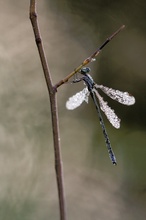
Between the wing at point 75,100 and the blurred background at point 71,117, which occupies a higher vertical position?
the blurred background at point 71,117

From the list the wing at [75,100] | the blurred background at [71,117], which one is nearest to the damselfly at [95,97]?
the wing at [75,100]

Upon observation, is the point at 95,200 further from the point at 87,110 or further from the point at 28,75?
the point at 28,75

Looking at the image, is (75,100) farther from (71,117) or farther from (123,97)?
(71,117)

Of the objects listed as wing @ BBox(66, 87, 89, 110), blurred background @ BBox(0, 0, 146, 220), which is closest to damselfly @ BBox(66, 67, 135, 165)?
wing @ BBox(66, 87, 89, 110)

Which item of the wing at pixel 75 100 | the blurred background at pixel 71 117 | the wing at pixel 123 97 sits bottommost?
the wing at pixel 75 100

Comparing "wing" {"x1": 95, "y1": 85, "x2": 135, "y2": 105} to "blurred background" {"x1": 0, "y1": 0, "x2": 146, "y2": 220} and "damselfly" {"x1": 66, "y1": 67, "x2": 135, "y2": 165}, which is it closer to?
"damselfly" {"x1": 66, "y1": 67, "x2": 135, "y2": 165}

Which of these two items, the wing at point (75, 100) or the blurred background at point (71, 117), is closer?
the wing at point (75, 100)

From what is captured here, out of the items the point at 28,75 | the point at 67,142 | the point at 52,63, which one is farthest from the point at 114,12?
the point at 67,142

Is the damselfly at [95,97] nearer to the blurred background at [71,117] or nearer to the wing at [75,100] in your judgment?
the wing at [75,100]
